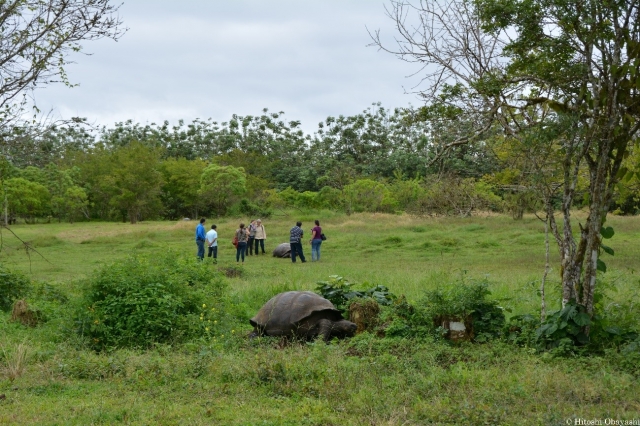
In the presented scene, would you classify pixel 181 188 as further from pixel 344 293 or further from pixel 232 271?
pixel 344 293

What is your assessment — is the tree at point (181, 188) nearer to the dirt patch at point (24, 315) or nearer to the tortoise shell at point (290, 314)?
the dirt patch at point (24, 315)

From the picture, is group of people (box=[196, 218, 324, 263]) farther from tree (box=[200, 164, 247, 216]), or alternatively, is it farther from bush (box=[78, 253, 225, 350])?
tree (box=[200, 164, 247, 216])

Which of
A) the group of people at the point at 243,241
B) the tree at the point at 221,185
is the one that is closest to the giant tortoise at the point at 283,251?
the group of people at the point at 243,241

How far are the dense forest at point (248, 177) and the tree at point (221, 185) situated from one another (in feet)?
0.24

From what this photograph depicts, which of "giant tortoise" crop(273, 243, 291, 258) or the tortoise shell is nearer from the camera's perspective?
the tortoise shell

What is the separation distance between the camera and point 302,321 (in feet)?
28.0

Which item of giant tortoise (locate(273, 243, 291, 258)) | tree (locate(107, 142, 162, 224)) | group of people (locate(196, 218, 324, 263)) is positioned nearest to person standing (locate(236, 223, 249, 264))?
group of people (locate(196, 218, 324, 263))

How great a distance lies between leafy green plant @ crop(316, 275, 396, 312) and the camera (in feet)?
31.4

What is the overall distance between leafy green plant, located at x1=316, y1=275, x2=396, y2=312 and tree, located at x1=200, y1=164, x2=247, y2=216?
38.5 meters

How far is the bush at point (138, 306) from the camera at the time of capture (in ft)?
26.0

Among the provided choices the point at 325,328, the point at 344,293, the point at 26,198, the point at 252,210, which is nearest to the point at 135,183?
the point at 26,198

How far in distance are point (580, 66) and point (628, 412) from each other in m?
3.73

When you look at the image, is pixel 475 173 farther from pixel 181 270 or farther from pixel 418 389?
pixel 418 389

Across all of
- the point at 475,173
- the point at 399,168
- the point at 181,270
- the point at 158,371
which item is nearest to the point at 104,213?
the point at 399,168
